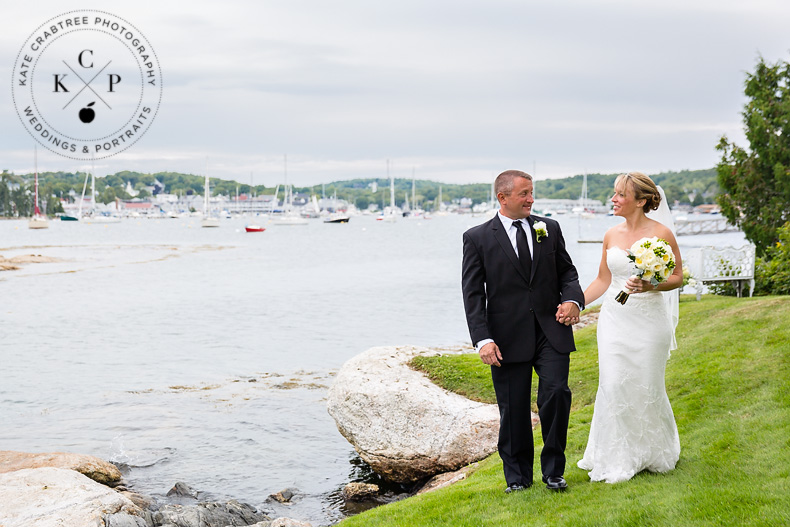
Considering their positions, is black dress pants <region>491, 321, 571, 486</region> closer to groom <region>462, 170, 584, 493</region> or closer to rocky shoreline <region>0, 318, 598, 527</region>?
groom <region>462, 170, 584, 493</region>

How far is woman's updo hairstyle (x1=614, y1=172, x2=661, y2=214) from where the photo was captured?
6801 millimetres

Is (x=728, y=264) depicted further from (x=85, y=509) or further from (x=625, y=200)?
(x=85, y=509)

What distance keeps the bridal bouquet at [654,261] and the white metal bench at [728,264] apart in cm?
1605

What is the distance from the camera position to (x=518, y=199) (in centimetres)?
632

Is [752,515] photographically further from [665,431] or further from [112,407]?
[112,407]

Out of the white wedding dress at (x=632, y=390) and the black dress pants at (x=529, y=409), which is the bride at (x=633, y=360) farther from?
the black dress pants at (x=529, y=409)

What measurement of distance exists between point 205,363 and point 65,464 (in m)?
A: 12.6

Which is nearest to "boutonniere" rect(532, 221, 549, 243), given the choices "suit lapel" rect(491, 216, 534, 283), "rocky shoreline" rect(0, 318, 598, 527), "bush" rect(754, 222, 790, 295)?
"suit lapel" rect(491, 216, 534, 283)

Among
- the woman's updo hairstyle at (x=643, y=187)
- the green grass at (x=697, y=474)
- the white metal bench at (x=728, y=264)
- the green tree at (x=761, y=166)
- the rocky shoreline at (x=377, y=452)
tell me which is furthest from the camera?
the green tree at (x=761, y=166)

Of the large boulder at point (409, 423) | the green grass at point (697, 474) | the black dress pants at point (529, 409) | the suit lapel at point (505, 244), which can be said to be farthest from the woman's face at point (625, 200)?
the large boulder at point (409, 423)

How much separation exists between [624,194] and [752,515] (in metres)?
2.91

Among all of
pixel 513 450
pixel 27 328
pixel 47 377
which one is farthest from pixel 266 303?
pixel 513 450

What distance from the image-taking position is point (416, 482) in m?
11.7

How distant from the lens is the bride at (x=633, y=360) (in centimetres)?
661
